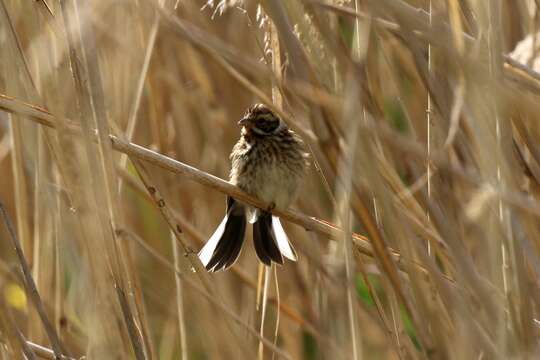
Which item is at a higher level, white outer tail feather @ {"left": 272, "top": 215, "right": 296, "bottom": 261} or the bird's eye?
the bird's eye

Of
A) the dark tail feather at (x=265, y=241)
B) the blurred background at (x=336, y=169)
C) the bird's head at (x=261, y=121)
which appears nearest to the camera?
the blurred background at (x=336, y=169)

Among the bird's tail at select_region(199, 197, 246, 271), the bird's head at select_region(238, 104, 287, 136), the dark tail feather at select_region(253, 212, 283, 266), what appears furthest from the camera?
the bird's head at select_region(238, 104, 287, 136)

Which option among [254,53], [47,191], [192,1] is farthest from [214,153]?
[47,191]

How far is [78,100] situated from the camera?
167 centimetres

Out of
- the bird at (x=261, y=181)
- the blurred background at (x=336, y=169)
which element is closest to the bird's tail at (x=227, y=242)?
the bird at (x=261, y=181)

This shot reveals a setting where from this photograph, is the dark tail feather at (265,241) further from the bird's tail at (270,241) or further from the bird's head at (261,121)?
the bird's head at (261,121)

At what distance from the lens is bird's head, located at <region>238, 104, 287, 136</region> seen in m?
→ 2.85

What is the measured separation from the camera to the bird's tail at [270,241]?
2559mm

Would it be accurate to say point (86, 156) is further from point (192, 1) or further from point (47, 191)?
point (192, 1)

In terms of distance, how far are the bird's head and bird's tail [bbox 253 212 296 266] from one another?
303mm

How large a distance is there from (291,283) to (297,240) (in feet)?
1.60

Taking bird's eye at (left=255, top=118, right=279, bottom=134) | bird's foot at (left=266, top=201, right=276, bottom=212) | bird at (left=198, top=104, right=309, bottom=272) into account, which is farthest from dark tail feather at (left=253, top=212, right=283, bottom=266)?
bird's eye at (left=255, top=118, right=279, bottom=134)

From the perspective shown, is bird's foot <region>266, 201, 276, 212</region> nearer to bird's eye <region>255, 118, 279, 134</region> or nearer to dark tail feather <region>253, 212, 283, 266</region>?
dark tail feather <region>253, 212, 283, 266</region>

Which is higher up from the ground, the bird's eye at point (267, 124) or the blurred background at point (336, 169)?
the bird's eye at point (267, 124)
